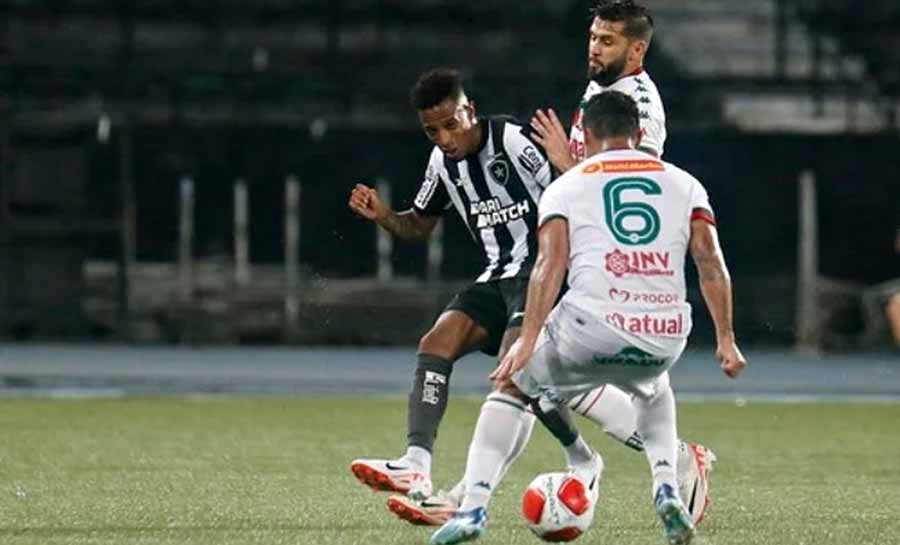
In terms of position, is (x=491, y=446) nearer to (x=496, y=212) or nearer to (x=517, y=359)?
(x=517, y=359)

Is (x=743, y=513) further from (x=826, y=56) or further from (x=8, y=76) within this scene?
(x=826, y=56)

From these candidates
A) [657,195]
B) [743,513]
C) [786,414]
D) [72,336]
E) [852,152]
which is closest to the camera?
[657,195]

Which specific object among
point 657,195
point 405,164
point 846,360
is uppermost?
point 657,195

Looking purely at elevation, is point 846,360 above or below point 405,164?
below

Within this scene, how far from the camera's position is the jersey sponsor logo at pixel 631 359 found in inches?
282

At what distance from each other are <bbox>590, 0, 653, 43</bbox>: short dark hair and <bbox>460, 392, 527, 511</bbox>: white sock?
1301mm

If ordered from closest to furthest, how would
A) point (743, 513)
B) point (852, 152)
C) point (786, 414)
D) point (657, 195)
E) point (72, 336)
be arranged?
1. point (657, 195)
2. point (743, 513)
3. point (786, 414)
4. point (72, 336)
5. point (852, 152)

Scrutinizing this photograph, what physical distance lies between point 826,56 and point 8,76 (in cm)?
878

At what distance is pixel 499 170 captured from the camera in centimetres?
846

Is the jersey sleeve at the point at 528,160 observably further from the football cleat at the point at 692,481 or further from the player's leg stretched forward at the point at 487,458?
the football cleat at the point at 692,481

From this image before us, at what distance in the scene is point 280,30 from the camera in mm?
24578

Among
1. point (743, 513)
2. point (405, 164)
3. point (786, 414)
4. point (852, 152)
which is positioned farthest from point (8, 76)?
point (743, 513)

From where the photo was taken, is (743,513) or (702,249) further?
(743,513)

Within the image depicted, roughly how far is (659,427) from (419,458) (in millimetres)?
1131
